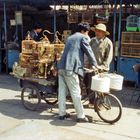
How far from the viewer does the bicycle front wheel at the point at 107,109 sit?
699cm

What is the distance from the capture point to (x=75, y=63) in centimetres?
691

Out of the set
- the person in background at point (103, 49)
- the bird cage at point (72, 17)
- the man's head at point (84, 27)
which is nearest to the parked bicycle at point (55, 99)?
the person in background at point (103, 49)

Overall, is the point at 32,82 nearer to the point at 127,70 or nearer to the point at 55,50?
the point at 55,50

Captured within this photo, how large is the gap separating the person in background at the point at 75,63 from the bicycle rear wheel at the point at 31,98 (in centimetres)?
98

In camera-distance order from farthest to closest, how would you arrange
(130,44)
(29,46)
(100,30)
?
(130,44), (29,46), (100,30)

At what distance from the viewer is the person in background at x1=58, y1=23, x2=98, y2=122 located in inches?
271

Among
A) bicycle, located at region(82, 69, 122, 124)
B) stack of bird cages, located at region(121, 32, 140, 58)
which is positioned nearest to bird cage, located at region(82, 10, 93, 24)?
stack of bird cages, located at region(121, 32, 140, 58)

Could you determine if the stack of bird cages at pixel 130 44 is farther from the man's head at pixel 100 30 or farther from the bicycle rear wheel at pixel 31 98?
the bicycle rear wheel at pixel 31 98

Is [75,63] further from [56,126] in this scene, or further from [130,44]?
[130,44]

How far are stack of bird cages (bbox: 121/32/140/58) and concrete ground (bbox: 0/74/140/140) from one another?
220 cm

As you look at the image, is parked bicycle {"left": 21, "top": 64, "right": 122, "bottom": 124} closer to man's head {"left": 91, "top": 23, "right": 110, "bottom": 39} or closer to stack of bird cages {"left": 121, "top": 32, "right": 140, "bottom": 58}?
man's head {"left": 91, "top": 23, "right": 110, "bottom": 39}

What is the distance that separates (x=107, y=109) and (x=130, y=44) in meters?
3.63

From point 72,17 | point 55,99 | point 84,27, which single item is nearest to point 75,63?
point 84,27

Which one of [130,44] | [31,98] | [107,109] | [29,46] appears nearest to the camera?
[107,109]
